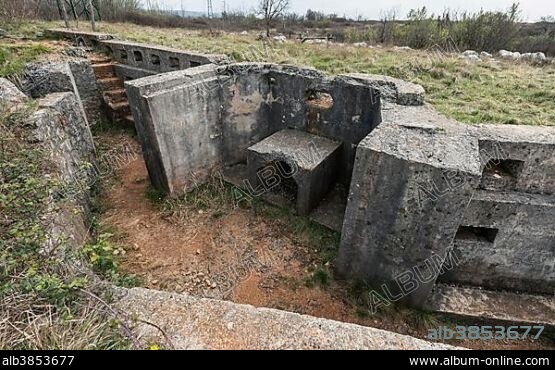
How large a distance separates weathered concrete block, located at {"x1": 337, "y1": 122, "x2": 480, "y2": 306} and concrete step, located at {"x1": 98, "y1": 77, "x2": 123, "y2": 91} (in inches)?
320

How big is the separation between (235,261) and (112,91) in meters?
6.82

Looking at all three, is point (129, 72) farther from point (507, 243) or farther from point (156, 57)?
point (507, 243)

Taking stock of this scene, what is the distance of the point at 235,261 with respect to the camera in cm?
498

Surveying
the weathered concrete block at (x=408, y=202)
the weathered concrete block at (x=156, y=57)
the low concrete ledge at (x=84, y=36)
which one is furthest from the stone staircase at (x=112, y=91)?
the weathered concrete block at (x=408, y=202)

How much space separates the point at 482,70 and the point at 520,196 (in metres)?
6.05

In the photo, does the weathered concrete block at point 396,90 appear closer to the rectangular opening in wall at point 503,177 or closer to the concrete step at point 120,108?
the rectangular opening in wall at point 503,177

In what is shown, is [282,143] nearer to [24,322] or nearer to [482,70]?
[24,322]

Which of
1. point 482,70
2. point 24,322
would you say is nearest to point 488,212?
point 24,322

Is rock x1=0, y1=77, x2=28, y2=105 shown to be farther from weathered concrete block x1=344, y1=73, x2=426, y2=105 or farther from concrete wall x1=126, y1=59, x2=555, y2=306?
weathered concrete block x1=344, y1=73, x2=426, y2=105

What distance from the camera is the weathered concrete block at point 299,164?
546 cm

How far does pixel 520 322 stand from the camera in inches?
160

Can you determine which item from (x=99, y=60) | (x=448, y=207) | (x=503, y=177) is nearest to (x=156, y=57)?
(x=99, y=60)

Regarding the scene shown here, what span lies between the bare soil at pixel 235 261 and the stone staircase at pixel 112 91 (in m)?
3.17

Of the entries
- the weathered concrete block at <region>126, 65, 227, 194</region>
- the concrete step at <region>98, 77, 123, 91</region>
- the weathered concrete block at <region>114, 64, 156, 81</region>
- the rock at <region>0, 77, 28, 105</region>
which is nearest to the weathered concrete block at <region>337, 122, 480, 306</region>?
the weathered concrete block at <region>126, 65, 227, 194</region>
